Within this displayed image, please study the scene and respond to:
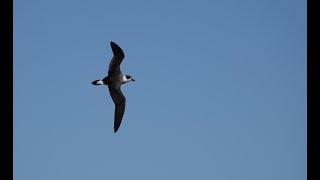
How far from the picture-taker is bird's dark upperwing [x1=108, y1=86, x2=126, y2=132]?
1800 centimetres

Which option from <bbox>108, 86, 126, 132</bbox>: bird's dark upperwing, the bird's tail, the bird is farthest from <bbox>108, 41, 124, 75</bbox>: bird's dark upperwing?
<bbox>108, 86, 126, 132</bbox>: bird's dark upperwing

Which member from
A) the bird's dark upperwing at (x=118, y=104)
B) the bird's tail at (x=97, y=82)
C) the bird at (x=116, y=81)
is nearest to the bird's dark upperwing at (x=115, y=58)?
the bird at (x=116, y=81)

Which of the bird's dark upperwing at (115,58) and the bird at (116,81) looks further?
the bird at (116,81)

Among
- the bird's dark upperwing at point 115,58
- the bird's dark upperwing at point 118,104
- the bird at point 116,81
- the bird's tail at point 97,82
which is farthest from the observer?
the bird's dark upperwing at point 118,104

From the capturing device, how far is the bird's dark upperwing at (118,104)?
18.0 meters

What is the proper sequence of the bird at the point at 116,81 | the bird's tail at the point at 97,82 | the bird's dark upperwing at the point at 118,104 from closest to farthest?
1. the bird at the point at 116,81
2. the bird's tail at the point at 97,82
3. the bird's dark upperwing at the point at 118,104

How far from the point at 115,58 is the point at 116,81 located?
1136 millimetres

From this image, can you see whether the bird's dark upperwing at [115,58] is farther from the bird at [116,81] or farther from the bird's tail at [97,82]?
the bird's tail at [97,82]

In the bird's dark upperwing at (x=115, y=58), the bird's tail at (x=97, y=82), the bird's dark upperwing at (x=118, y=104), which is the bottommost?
the bird's dark upperwing at (x=118, y=104)

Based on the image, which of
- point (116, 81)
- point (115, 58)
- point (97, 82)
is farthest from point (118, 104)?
point (115, 58)

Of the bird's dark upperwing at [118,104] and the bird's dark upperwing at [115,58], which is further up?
the bird's dark upperwing at [115,58]
